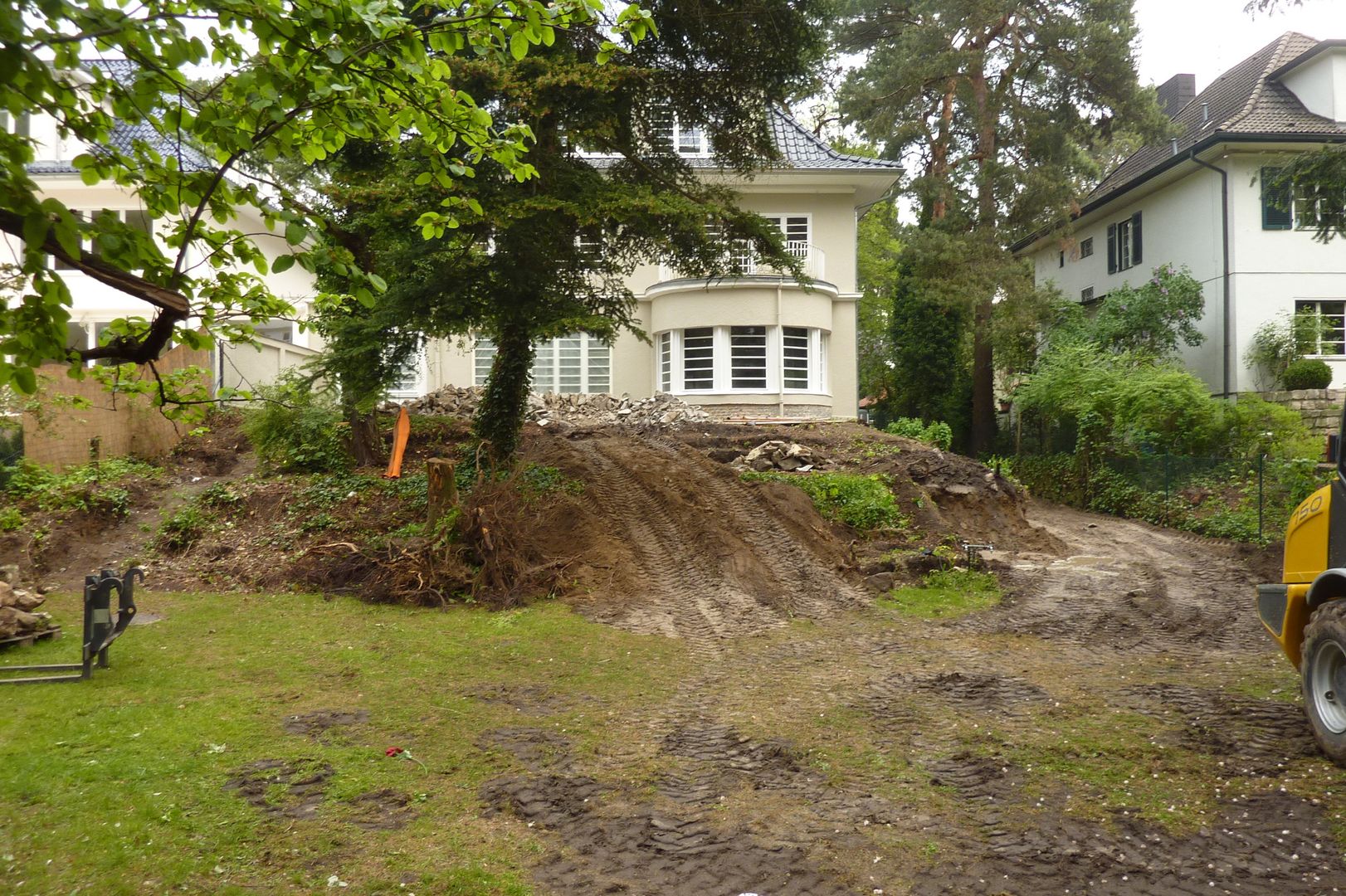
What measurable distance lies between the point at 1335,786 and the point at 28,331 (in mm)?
7196

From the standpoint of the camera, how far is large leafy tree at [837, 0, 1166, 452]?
27688mm

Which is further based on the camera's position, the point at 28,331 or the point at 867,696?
the point at 867,696

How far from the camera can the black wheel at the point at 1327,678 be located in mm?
6250

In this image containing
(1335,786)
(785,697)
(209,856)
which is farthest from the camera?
(785,697)

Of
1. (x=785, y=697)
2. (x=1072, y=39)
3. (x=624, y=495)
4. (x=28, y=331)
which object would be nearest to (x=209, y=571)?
(x=624, y=495)

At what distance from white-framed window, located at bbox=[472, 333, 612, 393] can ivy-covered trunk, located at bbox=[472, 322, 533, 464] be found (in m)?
10.2

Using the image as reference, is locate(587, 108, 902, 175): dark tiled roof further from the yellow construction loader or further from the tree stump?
the yellow construction loader

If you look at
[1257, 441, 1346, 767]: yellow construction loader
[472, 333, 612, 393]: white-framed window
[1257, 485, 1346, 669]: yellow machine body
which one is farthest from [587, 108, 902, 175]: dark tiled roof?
[1257, 441, 1346, 767]: yellow construction loader

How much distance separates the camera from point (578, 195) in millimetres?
13508

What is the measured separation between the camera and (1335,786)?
5910 mm

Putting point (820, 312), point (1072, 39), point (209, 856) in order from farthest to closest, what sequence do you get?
point (1072, 39) → point (820, 312) → point (209, 856)

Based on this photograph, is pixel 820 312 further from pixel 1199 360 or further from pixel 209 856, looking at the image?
pixel 209 856

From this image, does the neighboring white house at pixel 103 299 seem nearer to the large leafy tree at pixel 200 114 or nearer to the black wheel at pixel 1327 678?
the large leafy tree at pixel 200 114

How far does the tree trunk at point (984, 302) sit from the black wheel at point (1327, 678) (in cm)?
2264
